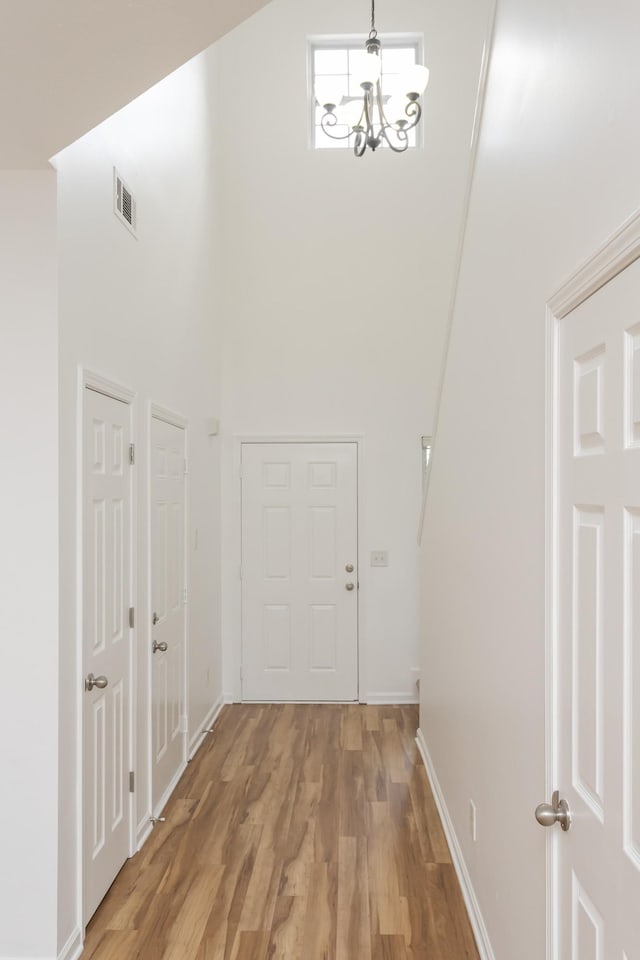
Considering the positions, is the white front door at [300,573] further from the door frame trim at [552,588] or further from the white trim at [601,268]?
the white trim at [601,268]

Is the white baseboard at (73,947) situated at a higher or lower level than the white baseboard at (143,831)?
higher

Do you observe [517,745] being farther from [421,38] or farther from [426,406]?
[421,38]

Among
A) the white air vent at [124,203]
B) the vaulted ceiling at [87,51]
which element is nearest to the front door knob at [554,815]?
the vaulted ceiling at [87,51]

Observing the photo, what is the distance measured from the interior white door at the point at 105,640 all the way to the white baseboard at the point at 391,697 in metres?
2.72

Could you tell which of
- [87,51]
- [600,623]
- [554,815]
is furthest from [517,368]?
[87,51]

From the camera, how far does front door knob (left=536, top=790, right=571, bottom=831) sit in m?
1.48

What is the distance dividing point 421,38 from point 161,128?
118 inches

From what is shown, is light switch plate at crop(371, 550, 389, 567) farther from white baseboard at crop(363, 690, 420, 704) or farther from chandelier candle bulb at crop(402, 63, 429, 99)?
chandelier candle bulb at crop(402, 63, 429, 99)

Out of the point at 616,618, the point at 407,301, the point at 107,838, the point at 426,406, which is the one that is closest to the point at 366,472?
the point at 426,406

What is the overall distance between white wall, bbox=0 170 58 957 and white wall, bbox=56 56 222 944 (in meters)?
0.05

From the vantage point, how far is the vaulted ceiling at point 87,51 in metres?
1.50

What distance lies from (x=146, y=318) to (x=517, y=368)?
2.04 m

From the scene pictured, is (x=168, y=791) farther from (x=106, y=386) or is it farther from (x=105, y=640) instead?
(x=106, y=386)

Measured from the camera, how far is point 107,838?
275 cm
